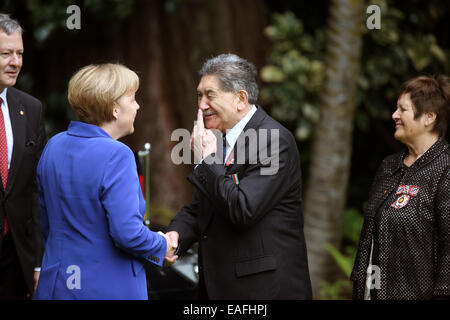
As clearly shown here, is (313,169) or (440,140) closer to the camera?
Answer: (440,140)

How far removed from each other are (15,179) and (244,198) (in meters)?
1.46

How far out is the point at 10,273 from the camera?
328 cm

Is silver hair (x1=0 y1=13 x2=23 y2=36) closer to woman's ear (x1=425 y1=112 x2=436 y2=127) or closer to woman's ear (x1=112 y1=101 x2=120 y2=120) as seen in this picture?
woman's ear (x1=112 y1=101 x2=120 y2=120)

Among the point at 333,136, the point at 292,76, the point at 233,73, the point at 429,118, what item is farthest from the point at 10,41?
the point at 292,76

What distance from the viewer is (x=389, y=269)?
3104 millimetres

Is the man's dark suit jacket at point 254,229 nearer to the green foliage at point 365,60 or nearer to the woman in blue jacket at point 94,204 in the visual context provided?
the woman in blue jacket at point 94,204

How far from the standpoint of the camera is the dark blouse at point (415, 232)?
295 centimetres

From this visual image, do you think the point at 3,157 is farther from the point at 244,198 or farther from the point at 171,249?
the point at 244,198

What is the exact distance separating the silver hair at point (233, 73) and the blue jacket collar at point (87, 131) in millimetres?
781

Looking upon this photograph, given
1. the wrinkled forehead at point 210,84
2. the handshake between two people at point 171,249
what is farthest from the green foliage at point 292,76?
the handshake between two people at point 171,249

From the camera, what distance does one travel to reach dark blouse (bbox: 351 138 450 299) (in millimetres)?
2949

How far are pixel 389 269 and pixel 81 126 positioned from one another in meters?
1.92
